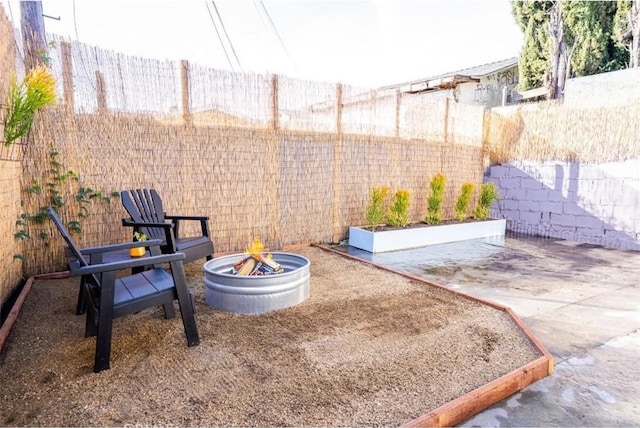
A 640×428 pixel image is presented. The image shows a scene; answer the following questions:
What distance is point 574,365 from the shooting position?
2.28 metres

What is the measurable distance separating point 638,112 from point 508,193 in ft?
7.60

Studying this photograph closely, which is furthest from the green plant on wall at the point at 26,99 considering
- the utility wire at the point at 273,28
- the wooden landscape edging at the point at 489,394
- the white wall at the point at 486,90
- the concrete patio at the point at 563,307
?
the white wall at the point at 486,90

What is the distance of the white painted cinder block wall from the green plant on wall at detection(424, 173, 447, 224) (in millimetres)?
1888

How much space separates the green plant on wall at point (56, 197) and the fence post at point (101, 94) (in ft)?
2.09

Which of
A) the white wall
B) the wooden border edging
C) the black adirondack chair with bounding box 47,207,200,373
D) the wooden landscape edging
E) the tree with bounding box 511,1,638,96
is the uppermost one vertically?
the tree with bounding box 511,1,638,96

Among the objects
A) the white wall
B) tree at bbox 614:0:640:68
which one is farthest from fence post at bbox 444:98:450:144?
tree at bbox 614:0:640:68

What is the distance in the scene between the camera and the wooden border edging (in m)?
2.40

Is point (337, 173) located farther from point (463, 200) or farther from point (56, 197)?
point (56, 197)

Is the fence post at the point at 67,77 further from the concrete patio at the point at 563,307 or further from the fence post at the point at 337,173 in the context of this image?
the concrete patio at the point at 563,307

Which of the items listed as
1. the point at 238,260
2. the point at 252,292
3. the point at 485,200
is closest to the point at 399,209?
the point at 485,200

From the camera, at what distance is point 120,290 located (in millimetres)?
2311

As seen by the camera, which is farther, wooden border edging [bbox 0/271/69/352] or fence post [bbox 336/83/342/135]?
fence post [bbox 336/83/342/135]

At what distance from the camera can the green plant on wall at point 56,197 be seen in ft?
12.2

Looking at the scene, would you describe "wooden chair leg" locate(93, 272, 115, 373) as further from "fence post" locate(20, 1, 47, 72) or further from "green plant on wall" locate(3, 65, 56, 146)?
"fence post" locate(20, 1, 47, 72)
